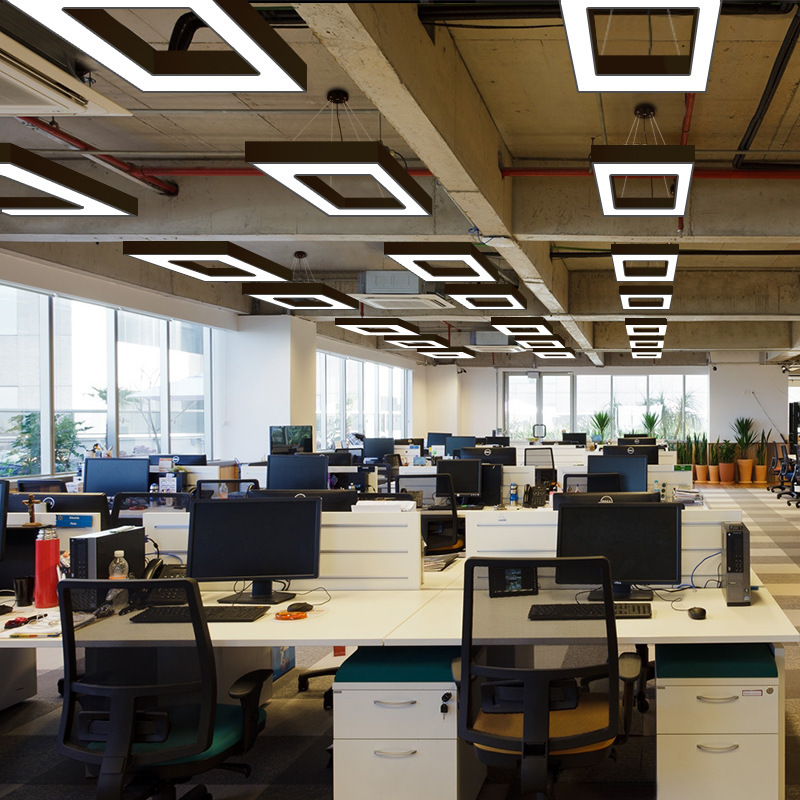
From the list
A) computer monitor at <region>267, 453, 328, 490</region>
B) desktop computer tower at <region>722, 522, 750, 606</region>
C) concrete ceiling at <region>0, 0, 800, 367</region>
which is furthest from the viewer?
computer monitor at <region>267, 453, 328, 490</region>

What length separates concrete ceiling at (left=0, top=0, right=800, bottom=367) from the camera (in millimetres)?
3896

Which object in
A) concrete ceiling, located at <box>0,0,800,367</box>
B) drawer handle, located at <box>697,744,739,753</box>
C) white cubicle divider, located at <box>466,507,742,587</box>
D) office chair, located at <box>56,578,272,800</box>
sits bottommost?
drawer handle, located at <box>697,744,739,753</box>

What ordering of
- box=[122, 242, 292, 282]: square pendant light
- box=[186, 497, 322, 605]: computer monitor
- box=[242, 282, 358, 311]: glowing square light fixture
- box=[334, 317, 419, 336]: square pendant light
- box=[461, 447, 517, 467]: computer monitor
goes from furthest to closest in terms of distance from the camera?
1. box=[334, 317, 419, 336]: square pendant light
2. box=[461, 447, 517, 467]: computer monitor
3. box=[242, 282, 358, 311]: glowing square light fixture
4. box=[122, 242, 292, 282]: square pendant light
5. box=[186, 497, 322, 605]: computer monitor

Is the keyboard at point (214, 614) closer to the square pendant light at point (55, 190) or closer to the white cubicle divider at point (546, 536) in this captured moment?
the white cubicle divider at point (546, 536)

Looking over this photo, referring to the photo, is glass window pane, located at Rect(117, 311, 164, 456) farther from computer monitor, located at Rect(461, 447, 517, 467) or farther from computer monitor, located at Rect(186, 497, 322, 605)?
computer monitor, located at Rect(186, 497, 322, 605)

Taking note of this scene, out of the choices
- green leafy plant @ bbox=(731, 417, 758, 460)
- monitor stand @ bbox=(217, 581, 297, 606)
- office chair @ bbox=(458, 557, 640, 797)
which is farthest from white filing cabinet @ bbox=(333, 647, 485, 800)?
green leafy plant @ bbox=(731, 417, 758, 460)

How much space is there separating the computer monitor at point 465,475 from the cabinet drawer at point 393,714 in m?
4.33

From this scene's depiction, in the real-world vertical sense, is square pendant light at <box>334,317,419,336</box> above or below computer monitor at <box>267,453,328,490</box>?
above

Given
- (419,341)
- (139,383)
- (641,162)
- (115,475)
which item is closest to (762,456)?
(419,341)

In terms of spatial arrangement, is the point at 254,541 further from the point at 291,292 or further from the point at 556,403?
the point at 556,403

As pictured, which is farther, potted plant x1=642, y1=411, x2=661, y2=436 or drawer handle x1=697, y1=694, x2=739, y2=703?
potted plant x1=642, y1=411, x2=661, y2=436

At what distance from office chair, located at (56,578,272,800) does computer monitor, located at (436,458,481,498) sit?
15.6 feet

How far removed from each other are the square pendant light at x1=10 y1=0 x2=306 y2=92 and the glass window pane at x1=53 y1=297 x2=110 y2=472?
628cm

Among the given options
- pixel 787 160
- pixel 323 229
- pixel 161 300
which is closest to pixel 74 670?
pixel 323 229
